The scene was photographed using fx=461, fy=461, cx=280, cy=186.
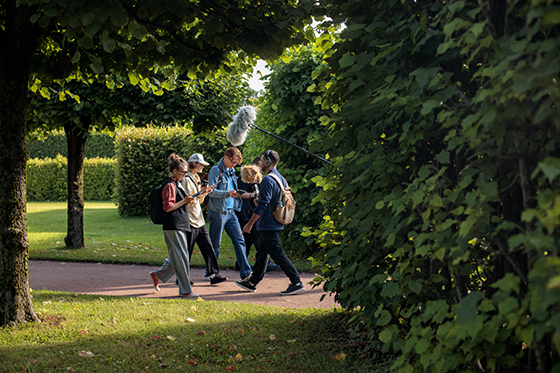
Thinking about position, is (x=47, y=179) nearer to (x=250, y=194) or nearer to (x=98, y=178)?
(x=98, y=178)

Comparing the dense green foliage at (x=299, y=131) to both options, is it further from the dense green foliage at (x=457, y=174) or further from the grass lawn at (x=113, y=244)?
the dense green foliage at (x=457, y=174)

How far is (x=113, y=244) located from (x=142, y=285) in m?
5.11

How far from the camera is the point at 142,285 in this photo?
7578 millimetres

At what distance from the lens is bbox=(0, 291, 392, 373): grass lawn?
4.00 metres

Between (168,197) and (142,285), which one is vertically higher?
(168,197)

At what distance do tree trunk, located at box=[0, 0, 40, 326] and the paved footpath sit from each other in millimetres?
2159

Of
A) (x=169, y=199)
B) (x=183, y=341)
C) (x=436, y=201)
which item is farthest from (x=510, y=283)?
(x=169, y=199)

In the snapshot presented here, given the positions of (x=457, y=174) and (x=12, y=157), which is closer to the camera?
(x=457, y=174)

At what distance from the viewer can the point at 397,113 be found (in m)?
2.78

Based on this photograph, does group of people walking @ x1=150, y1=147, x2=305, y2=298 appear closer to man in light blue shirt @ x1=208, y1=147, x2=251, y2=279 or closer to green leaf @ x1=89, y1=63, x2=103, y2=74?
man in light blue shirt @ x1=208, y1=147, x2=251, y2=279

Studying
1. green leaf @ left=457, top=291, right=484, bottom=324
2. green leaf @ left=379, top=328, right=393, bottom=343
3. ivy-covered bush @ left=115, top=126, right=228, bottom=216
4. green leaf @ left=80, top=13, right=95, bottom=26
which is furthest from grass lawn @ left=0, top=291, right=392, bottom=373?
ivy-covered bush @ left=115, top=126, right=228, bottom=216

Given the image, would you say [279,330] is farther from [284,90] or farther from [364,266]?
[284,90]

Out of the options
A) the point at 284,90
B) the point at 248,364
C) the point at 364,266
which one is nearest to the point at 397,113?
the point at 364,266

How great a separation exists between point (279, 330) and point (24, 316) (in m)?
2.73
